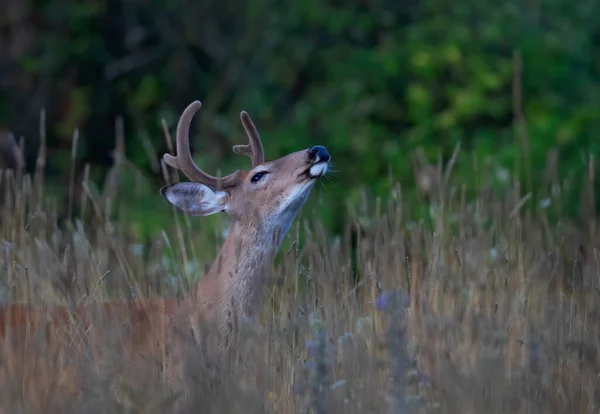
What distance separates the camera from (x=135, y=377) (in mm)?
3936

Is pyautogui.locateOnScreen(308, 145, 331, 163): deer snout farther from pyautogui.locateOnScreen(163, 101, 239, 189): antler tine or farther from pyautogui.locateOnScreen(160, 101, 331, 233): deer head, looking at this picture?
pyautogui.locateOnScreen(163, 101, 239, 189): antler tine

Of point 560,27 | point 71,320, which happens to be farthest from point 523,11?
point 71,320

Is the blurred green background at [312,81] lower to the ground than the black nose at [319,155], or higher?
lower

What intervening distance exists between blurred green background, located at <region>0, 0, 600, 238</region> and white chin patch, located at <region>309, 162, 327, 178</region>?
3.80 m

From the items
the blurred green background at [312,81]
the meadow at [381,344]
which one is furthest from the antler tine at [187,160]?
the blurred green background at [312,81]

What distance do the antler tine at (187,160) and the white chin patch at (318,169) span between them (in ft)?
1.28

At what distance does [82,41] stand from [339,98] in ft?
7.42

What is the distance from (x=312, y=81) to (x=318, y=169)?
5598 millimetres

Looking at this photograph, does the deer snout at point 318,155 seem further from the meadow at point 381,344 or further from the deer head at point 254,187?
Answer: the meadow at point 381,344

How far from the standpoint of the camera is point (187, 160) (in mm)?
5688

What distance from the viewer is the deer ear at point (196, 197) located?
5.60 m

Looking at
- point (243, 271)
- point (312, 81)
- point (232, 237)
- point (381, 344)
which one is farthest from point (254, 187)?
point (312, 81)

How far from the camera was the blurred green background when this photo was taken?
995cm

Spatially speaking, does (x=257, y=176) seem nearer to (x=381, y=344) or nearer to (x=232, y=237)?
(x=232, y=237)
